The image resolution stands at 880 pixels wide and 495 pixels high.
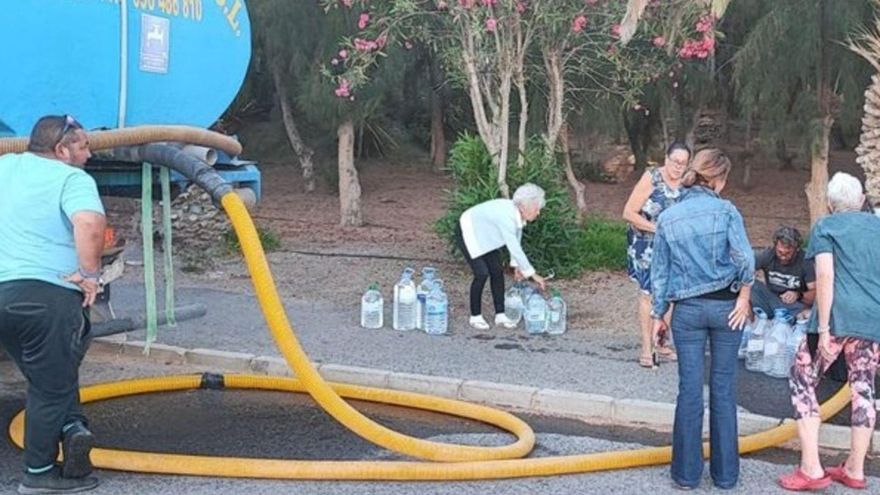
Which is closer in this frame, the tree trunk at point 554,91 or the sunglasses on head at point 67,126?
the sunglasses on head at point 67,126

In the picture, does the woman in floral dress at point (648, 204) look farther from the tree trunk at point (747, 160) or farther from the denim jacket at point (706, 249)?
the tree trunk at point (747, 160)

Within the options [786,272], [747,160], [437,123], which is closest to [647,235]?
[786,272]

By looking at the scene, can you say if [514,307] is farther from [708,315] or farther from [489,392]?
[708,315]

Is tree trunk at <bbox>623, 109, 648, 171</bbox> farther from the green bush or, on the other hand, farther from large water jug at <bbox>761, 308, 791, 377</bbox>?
large water jug at <bbox>761, 308, 791, 377</bbox>

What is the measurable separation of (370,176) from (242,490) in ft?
57.1

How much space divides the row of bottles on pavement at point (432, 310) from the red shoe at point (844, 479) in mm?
3747

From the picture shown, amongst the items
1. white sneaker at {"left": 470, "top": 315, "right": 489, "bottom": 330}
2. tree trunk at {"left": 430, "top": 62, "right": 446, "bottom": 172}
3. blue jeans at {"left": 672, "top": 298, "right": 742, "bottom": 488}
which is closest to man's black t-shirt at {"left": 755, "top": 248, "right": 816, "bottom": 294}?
white sneaker at {"left": 470, "top": 315, "right": 489, "bottom": 330}

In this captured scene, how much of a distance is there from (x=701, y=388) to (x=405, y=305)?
13.6ft

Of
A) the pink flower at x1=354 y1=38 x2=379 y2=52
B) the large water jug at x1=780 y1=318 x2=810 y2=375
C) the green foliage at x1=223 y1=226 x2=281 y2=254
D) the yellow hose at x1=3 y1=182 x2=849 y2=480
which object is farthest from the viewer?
the green foliage at x1=223 y1=226 x2=281 y2=254

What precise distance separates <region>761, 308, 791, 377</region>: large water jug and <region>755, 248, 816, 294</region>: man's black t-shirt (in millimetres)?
261

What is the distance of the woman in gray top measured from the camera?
514 cm

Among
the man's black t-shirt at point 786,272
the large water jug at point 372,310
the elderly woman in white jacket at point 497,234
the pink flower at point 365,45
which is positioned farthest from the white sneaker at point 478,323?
the pink flower at point 365,45

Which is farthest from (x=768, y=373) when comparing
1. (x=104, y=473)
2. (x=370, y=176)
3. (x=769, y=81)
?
(x=370, y=176)

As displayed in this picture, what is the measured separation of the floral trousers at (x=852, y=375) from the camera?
5.21m
